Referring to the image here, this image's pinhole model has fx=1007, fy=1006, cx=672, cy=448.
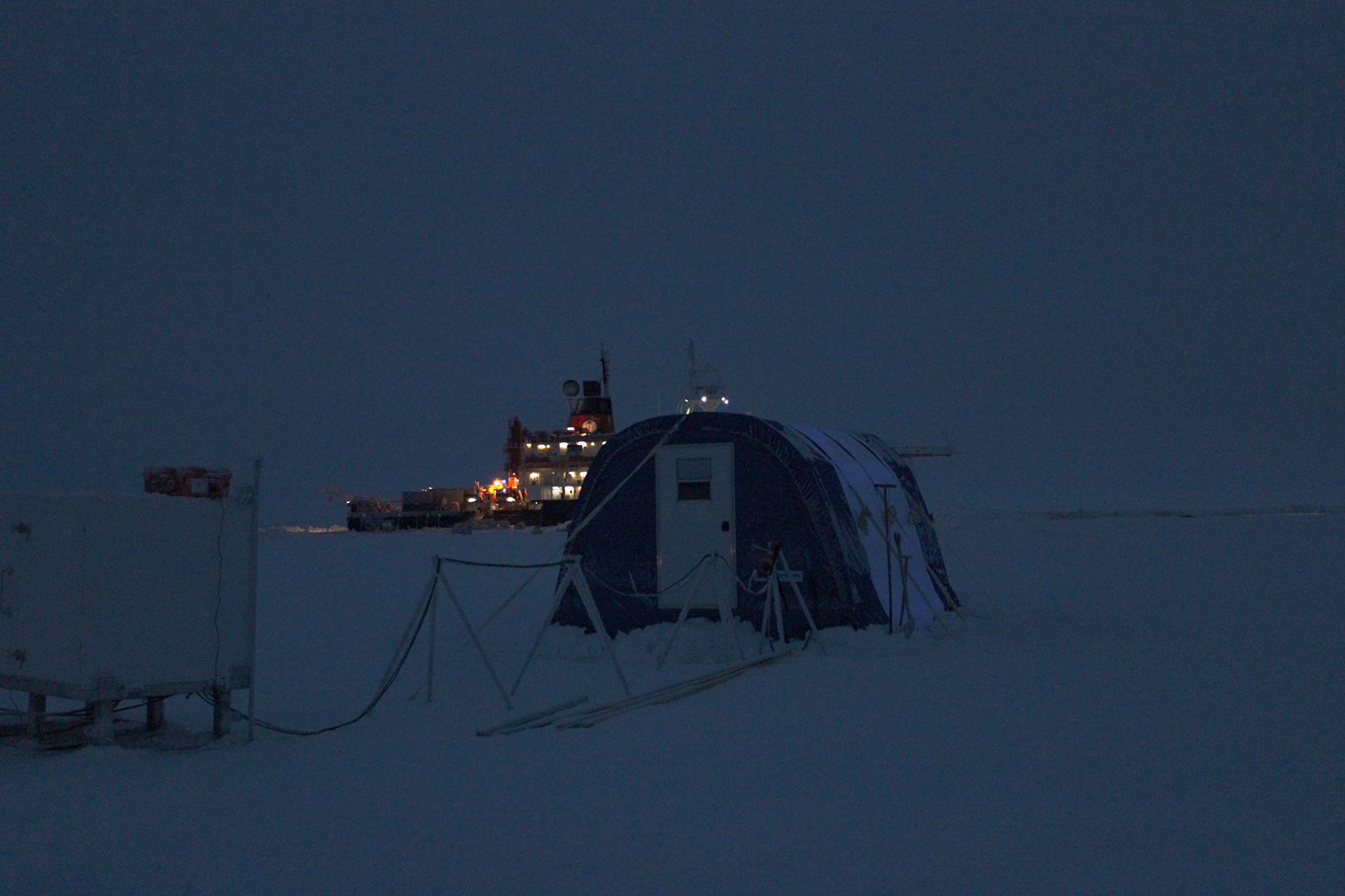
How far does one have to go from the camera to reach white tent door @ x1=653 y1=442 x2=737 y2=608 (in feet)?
40.6

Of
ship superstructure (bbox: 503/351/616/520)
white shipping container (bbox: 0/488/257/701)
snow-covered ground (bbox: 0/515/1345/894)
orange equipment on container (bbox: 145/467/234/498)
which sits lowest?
snow-covered ground (bbox: 0/515/1345/894)

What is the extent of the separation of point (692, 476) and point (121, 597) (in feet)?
23.8

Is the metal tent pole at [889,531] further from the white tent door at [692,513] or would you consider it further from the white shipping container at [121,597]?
the white shipping container at [121,597]

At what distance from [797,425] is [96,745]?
9.65m

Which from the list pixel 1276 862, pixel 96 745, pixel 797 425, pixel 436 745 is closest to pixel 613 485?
pixel 797 425

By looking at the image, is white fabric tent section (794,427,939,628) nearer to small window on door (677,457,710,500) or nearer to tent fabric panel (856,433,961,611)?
tent fabric panel (856,433,961,611)

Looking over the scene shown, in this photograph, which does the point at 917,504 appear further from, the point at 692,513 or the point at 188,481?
the point at 188,481

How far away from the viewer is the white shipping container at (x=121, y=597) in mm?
6453

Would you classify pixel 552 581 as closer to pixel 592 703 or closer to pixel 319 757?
pixel 592 703

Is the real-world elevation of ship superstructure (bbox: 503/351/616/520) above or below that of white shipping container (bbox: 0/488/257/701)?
above

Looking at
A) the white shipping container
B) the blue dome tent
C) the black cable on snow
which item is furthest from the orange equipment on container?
the blue dome tent

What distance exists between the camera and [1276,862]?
14.3ft

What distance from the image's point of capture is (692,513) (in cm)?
1260

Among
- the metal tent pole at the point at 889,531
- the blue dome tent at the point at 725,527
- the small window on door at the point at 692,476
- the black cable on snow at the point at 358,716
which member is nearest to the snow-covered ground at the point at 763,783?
the black cable on snow at the point at 358,716
